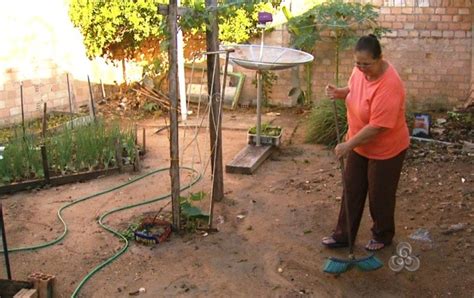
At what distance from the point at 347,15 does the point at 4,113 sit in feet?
16.8

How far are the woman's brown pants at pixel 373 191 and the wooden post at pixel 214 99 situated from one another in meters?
1.11

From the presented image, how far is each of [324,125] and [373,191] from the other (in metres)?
3.31

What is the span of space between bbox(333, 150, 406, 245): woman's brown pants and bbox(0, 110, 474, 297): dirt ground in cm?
16

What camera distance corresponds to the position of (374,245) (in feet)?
13.6

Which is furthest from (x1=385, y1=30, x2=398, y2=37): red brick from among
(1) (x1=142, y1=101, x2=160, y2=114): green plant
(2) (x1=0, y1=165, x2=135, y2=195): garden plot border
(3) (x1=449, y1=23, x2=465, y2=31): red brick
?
(2) (x1=0, y1=165, x2=135, y2=195): garden plot border

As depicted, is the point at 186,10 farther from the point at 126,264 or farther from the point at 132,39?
the point at 132,39

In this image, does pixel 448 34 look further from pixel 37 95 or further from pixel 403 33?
pixel 37 95

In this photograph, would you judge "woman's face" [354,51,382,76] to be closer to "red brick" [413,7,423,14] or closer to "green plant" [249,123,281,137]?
"green plant" [249,123,281,137]

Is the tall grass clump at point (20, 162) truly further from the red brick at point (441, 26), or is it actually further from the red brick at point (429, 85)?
the red brick at point (441, 26)

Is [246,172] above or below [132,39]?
below

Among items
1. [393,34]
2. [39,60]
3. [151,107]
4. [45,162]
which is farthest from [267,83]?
[45,162]

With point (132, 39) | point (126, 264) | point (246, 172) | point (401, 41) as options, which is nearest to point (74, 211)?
point (126, 264)

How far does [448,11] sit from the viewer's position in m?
8.41

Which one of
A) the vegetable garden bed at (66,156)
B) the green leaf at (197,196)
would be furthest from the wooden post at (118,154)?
the green leaf at (197,196)
